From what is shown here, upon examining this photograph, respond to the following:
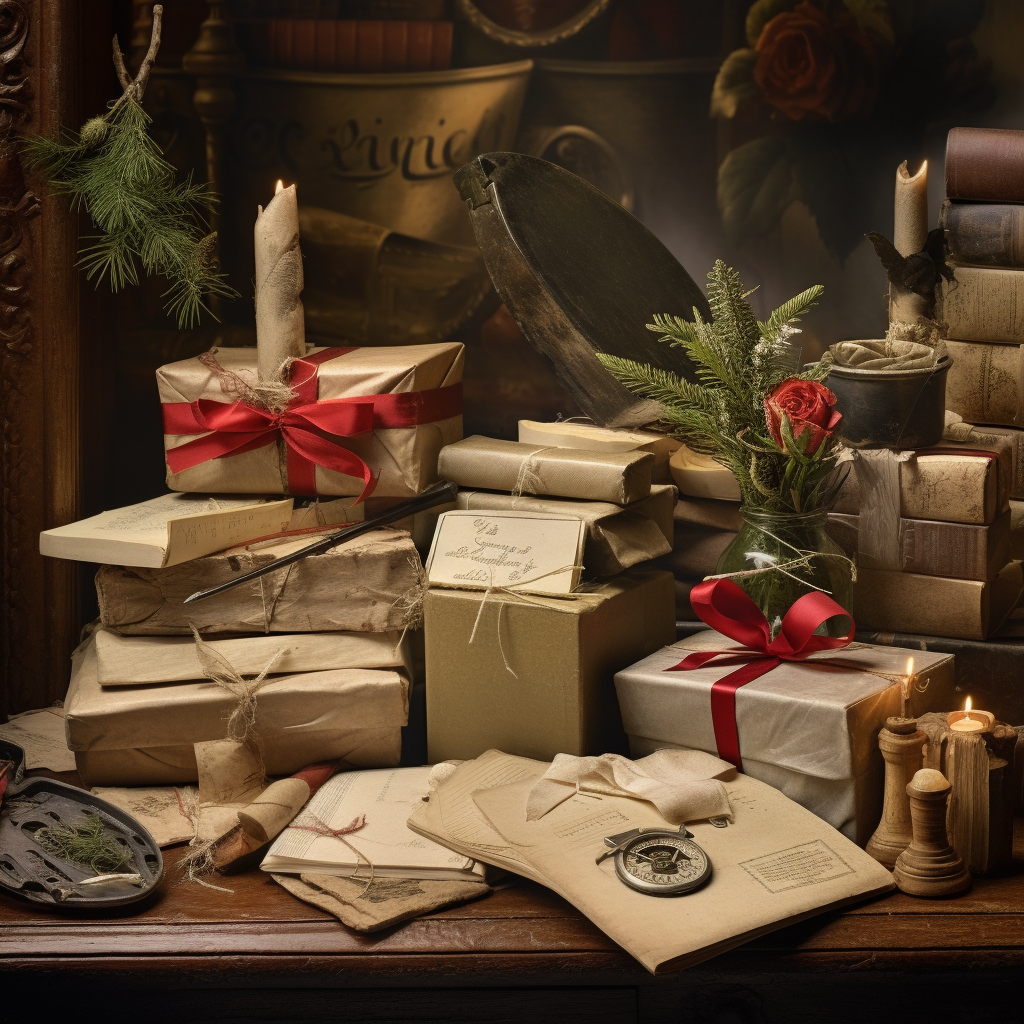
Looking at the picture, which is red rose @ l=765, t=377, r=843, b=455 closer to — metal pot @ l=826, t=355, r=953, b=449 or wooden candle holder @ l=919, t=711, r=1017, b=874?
metal pot @ l=826, t=355, r=953, b=449

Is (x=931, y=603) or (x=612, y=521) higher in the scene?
(x=612, y=521)

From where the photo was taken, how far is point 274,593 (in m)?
1.55

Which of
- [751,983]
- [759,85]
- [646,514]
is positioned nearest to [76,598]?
[646,514]

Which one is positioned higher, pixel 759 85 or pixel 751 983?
pixel 759 85

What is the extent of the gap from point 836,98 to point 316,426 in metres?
1.00

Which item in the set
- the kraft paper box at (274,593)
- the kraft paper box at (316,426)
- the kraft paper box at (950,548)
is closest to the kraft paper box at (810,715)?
the kraft paper box at (950,548)

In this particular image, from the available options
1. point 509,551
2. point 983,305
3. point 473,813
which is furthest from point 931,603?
point 473,813

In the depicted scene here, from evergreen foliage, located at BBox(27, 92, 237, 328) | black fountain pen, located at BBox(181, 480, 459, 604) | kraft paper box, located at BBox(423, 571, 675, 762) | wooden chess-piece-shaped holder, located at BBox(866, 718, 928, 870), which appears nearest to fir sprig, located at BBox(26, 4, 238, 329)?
evergreen foliage, located at BBox(27, 92, 237, 328)

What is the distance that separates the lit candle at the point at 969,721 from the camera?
1.25 m

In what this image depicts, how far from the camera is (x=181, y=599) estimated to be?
1.55 m

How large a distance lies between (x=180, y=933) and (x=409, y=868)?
24 centimetres

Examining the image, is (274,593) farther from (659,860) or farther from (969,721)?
(969,721)

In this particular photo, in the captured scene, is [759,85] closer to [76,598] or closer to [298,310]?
[298,310]

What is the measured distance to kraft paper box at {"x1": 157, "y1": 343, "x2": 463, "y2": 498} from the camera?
62.8 inches
